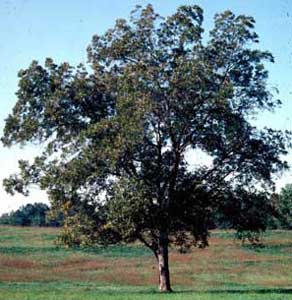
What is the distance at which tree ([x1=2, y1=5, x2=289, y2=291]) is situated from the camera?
122 feet

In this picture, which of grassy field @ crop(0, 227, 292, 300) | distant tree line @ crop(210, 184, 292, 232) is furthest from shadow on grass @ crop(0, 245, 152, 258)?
distant tree line @ crop(210, 184, 292, 232)

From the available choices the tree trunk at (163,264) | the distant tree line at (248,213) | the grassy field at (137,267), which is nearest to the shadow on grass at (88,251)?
the grassy field at (137,267)

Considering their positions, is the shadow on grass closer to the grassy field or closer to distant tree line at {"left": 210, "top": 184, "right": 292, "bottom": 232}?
the grassy field

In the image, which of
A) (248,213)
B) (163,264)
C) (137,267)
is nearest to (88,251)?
(137,267)

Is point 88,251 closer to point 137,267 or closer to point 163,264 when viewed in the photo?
point 137,267

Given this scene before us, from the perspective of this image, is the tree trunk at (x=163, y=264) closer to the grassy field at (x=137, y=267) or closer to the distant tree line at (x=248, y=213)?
the distant tree line at (x=248, y=213)

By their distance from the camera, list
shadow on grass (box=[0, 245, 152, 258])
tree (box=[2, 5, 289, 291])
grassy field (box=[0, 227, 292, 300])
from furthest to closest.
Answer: shadow on grass (box=[0, 245, 152, 258]), grassy field (box=[0, 227, 292, 300]), tree (box=[2, 5, 289, 291])

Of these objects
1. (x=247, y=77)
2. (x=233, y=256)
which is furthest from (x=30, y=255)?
(x=247, y=77)

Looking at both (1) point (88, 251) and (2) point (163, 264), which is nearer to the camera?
(2) point (163, 264)

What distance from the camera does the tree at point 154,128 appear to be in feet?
122

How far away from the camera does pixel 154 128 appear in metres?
38.1

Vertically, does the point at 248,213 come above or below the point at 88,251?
above

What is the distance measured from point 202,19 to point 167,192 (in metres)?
10.6

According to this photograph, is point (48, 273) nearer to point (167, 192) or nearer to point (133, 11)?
point (167, 192)
